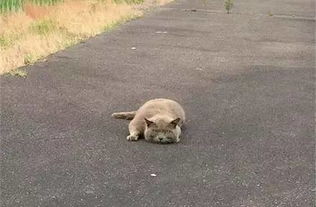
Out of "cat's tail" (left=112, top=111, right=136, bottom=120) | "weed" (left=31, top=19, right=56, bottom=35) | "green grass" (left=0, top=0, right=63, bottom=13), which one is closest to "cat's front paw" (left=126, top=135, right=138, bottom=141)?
"cat's tail" (left=112, top=111, right=136, bottom=120)

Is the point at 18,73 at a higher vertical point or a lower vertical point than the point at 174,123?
lower

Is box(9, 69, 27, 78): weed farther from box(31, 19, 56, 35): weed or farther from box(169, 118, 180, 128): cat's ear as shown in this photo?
box(169, 118, 180, 128): cat's ear

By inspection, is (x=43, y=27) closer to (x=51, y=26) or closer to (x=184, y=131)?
(x=51, y=26)

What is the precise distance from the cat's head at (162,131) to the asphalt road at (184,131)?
0.28 feet

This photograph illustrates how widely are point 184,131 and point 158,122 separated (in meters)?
0.54

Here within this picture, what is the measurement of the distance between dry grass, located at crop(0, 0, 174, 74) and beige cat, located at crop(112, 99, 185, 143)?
3.24 m

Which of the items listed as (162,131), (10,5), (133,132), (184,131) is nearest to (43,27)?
(10,5)

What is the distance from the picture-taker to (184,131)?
6984 mm

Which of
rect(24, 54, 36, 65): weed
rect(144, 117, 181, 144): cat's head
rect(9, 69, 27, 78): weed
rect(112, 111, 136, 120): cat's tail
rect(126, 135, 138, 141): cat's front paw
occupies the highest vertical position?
rect(144, 117, 181, 144): cat's head

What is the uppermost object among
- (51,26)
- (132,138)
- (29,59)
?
(132,138)

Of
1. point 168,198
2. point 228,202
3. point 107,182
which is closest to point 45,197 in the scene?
point 107,182

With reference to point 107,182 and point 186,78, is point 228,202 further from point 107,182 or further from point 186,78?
point 186,78

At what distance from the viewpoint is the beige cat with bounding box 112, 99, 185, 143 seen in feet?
21.1

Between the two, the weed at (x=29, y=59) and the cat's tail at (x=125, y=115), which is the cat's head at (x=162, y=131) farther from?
the weed at (x=29, y=59)
